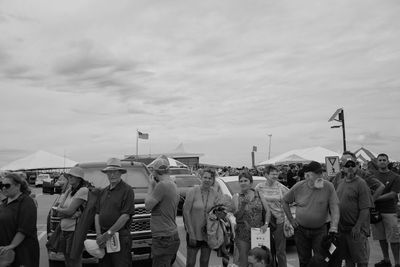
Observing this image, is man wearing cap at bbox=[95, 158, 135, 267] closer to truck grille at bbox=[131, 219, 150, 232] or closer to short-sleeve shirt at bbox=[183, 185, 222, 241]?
short-sleeve shirt at bbox=[183, 185, 222, 241]

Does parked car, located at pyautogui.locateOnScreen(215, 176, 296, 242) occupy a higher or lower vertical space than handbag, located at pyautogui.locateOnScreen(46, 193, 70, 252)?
higher

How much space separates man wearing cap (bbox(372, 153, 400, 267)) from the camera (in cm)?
733

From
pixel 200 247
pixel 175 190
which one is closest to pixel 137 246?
pixel 200 247

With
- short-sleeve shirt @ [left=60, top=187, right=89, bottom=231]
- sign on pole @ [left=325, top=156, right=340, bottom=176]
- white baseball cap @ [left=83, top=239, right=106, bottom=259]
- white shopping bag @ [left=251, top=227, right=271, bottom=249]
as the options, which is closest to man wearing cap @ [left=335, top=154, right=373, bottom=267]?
white shopping bag @ [left=251, top=227, right=271, bottom=249]

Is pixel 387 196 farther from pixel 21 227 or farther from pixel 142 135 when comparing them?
pixel 142 135

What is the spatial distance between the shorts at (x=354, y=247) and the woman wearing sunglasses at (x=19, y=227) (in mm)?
4031

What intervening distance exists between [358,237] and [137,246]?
338 cm

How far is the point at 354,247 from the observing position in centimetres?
617

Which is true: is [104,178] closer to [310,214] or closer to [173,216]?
[173,216]

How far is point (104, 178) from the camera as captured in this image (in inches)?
340

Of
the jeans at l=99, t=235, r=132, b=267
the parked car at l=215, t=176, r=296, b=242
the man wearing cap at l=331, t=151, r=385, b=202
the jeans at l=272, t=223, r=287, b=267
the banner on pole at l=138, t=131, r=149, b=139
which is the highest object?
the banner on pole at l=138, t=131, r=149, b=139

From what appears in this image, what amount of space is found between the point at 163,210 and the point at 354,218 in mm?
2783

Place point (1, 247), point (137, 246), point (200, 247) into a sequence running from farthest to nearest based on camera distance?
point (137, 246), point (200, 247), point (1, 247)

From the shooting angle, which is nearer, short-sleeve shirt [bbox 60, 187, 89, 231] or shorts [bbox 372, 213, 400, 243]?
short-sleeve shirt [bbox 60, 187, 89, 231]
